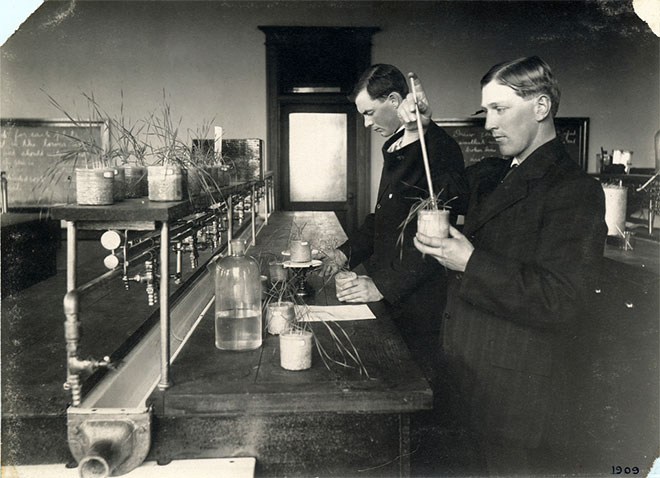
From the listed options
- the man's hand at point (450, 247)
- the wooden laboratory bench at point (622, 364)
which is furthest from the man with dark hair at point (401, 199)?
the wooden laboratory bench at point (622, 364)

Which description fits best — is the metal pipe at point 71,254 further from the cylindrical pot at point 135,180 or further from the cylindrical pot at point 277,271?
the cylindrical pot at point 277,271

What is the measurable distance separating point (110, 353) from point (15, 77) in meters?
5.97

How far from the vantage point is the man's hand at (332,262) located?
2744mm

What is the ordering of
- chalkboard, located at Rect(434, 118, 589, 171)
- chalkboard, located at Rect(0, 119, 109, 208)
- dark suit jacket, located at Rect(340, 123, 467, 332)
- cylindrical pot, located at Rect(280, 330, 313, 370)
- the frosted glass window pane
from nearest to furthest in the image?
cylindrical pot, located at Rect(280, 330, 313, 370), dark suit jacket, located at Rect(340, 123, 467, 332), chalkboard, located at Rect(0, 119, 109, 208), chalkboard, located at Rect(434, 118, 589, 171), the frosted glass window pane

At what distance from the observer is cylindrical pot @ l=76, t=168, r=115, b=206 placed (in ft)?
4.83

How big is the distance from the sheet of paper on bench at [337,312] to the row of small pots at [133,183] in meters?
0.56

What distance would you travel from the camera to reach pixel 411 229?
2.48 m

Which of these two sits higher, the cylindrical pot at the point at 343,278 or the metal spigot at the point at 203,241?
the metal spigot at the point at 203,241

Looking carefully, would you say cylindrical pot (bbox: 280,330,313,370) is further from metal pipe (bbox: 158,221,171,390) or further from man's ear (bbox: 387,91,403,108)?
man's ear (bbox: 387,91,403,108)

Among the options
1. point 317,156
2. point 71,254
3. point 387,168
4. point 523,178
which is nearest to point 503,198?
point 523,178

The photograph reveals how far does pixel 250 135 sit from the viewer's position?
693 centimetres

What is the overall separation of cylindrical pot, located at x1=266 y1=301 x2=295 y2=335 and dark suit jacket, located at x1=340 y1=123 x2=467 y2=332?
580mm

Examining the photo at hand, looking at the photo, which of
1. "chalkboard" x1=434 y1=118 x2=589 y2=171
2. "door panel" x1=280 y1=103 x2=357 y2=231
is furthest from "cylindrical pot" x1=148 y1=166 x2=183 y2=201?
"chalkboard" x1=434 y1=118 x2=589 y2=171

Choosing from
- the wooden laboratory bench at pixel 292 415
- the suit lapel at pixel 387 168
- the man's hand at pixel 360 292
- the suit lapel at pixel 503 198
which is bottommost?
the wooden laboratory bench at pixel 292 415
